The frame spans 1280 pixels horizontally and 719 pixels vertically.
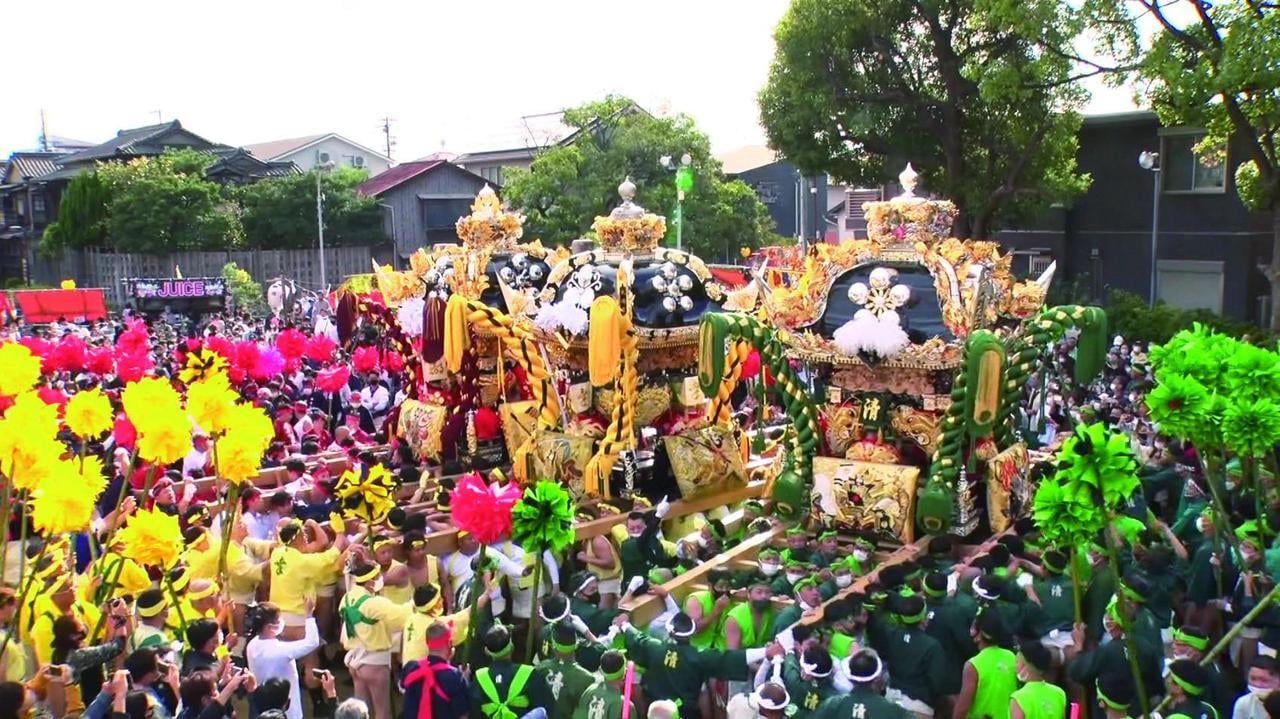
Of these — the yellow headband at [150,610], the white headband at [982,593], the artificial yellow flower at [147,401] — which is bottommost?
the yellow headband at [150,610]

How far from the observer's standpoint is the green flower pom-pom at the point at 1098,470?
15.6 feet

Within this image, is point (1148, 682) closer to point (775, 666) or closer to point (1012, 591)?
point (1012, 591)

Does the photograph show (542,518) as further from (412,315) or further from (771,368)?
(412,315)

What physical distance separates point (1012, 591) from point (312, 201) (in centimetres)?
3211

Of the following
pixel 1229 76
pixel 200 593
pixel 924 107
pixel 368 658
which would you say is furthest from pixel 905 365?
pixel 924 107

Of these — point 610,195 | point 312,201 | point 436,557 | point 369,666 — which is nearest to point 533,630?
point 369,666

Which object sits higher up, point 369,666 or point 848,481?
point 848,481

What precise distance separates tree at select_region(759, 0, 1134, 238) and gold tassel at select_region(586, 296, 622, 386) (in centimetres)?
1254

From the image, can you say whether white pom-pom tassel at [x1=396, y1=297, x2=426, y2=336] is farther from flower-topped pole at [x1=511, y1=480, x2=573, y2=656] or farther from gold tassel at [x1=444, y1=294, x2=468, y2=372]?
flower-topped pole at [x1=511, y1=480, x2=573, y2=656]

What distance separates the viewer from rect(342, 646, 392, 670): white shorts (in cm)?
626

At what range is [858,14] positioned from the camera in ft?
65.5

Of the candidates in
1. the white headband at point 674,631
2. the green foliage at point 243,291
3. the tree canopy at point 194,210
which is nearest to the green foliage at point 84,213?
the tree canopy at point 194,210

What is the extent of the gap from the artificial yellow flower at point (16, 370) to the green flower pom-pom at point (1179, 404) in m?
5.82

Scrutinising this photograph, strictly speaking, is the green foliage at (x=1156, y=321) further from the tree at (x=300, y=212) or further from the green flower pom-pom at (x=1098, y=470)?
the tree at (x=300, y=212)
